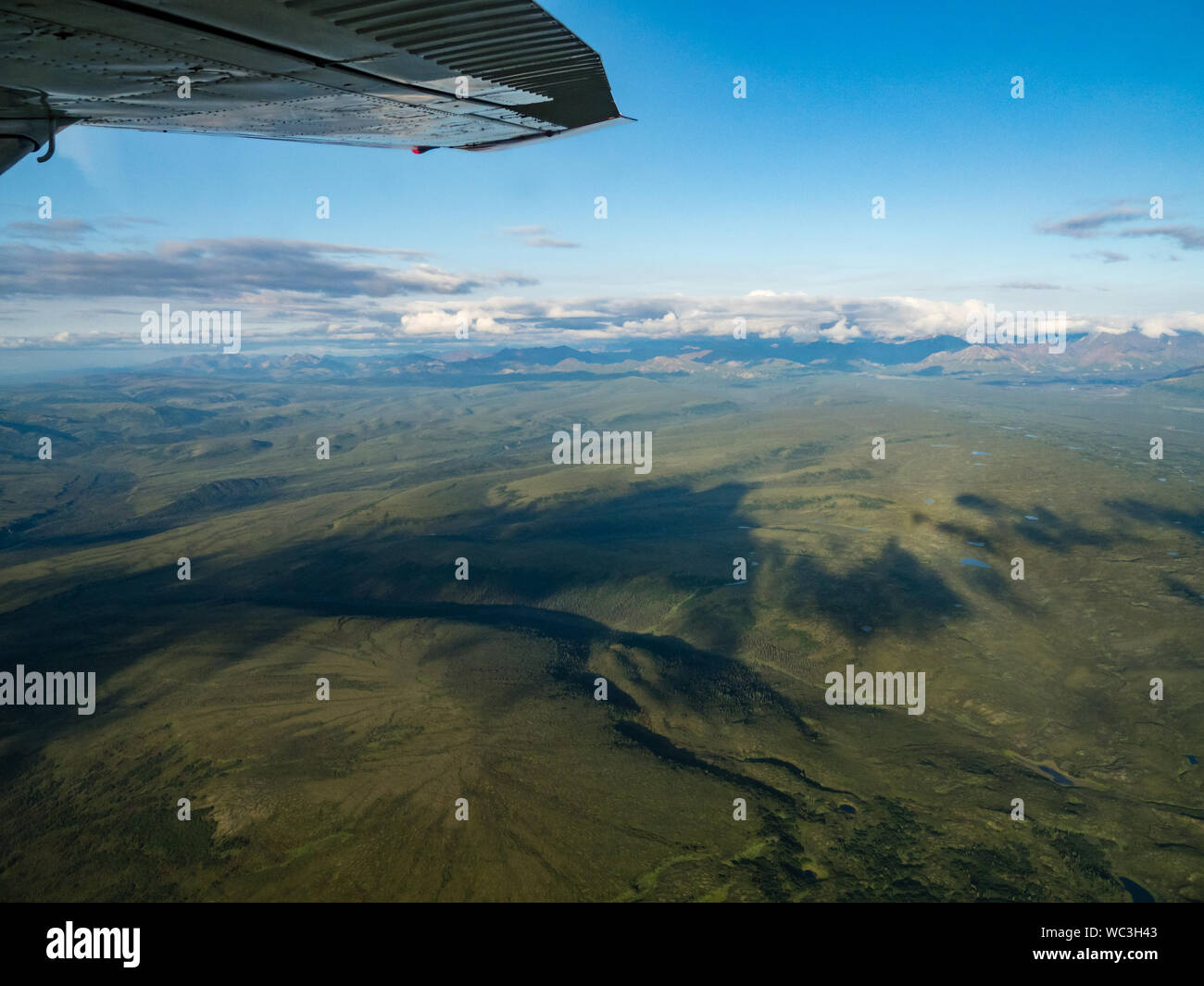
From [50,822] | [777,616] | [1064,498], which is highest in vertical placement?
[1064,498]

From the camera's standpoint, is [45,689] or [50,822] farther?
[45,689]
